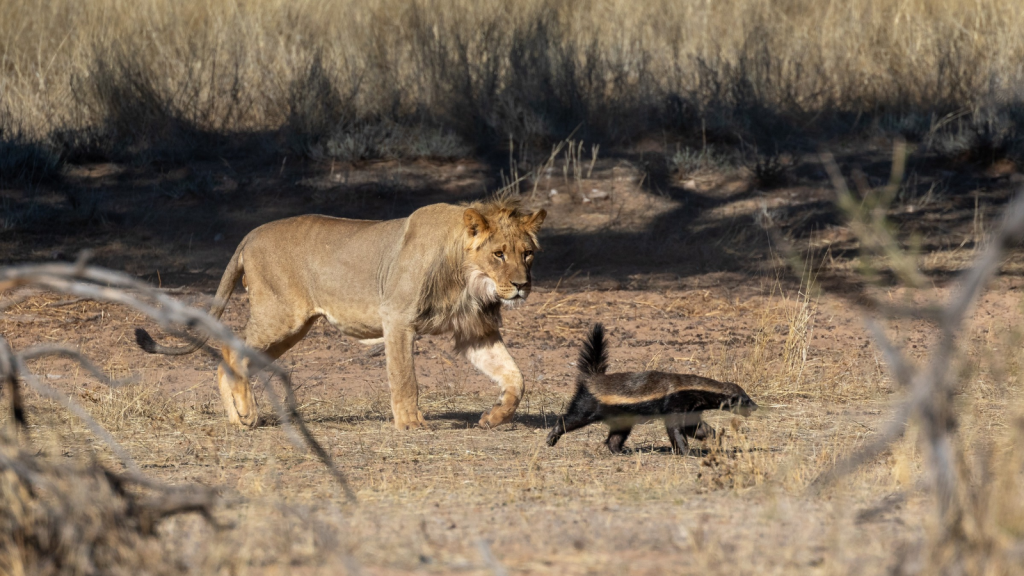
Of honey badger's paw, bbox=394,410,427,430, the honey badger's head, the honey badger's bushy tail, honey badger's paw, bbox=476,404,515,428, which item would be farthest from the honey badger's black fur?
honey badger's paw, bbox=394,410,427,430

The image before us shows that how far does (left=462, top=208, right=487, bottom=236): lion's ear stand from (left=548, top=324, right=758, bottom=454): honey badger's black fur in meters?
1.23

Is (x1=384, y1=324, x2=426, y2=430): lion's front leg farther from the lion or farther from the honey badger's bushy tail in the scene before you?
the honey badger's bushy tail

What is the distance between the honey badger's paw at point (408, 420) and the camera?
689 cm

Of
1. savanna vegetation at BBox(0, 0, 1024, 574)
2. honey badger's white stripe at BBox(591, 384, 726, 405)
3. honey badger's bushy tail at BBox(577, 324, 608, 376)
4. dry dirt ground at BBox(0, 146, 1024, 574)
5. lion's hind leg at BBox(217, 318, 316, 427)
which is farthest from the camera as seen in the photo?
lion's hind leg at BBox(217, 318, 316, 427)

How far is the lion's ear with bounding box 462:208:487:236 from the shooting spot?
6.71m

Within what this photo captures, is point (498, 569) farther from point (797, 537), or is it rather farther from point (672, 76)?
point (672, 76)

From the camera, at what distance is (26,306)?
10.0 metres

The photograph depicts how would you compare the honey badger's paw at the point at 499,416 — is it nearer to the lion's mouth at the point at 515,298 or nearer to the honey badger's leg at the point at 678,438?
the lion's mouth at the point at 515,298

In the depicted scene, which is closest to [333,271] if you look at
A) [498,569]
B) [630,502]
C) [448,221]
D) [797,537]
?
[448,221]

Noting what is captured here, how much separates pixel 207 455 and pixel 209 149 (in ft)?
29.5

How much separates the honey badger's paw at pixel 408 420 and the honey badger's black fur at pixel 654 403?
1.17 m

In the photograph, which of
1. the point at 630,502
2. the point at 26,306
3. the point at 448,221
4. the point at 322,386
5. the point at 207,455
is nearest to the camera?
the point at 630,502

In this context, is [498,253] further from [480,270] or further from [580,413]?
[580,413]

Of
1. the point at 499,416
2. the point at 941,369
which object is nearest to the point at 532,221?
the point at 499,416
